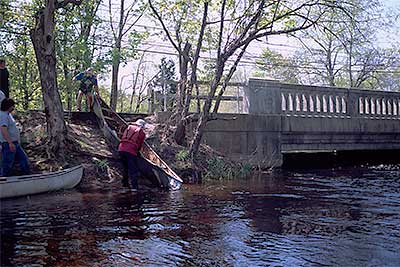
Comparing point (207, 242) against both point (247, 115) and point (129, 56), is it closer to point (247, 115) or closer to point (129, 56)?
point (247, 115)

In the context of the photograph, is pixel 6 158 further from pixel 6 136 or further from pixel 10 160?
pixel 6 136

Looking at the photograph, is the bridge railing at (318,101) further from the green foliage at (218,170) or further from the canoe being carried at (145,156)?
the canoe being carried at (145,156)

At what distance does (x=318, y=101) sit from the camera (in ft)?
67.4

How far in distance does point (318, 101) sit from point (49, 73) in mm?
10484

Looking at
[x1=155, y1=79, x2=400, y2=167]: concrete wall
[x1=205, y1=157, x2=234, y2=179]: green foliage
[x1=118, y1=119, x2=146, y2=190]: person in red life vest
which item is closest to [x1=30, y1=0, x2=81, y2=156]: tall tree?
[x1=118, y1=119, x2=146, y2=190]: person in red life vest

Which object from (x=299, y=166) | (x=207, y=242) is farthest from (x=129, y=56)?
(x=207, y=242)

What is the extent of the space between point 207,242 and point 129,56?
15.0m

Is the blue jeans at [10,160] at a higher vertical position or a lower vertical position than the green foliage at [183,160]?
higher

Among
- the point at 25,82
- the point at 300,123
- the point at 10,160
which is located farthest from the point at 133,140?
the point at 25,82

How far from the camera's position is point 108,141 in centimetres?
1584

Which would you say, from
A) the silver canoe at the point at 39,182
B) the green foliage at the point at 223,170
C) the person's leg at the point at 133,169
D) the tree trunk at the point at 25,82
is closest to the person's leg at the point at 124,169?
the person's leg at the point at 133,169

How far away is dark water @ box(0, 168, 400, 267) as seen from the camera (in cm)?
679

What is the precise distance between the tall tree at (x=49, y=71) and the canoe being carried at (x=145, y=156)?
1743 mm

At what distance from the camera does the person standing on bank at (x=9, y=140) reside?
37.2 feet
